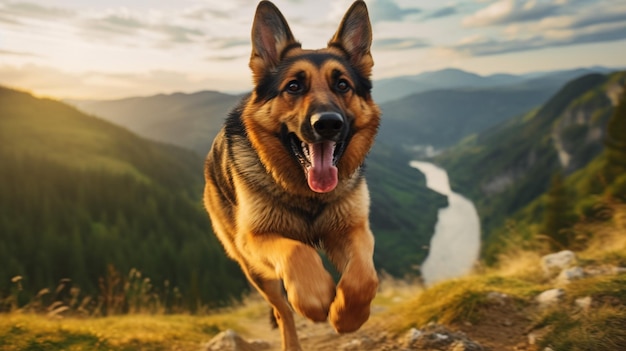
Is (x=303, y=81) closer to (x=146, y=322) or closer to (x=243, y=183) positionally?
(x=243, y=183)

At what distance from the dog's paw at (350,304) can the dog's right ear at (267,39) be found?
2511 millimetres

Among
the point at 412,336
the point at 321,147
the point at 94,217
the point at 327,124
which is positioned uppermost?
the point at 327,124

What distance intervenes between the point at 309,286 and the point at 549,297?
3.90 m

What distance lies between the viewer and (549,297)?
6.36 m

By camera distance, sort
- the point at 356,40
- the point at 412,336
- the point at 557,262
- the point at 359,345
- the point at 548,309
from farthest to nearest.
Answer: the point at 557,262 → the point at 359,345 → the point at 412,336 → the point at 548,309 → the point at 356,40

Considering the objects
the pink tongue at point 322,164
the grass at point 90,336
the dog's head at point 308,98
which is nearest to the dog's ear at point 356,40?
the dog's head at point 308,98

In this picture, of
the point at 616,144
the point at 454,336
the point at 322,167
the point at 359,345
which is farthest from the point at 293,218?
the point at 616,144

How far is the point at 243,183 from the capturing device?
17.8 feet

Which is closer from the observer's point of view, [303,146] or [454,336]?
[303,146]

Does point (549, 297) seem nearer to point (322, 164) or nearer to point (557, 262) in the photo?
point (557, 262)

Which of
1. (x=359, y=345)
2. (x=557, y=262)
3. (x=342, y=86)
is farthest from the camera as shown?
(x=557, y=262)

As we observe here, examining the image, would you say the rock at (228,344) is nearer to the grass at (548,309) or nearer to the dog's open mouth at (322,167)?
the grass at (548,309)

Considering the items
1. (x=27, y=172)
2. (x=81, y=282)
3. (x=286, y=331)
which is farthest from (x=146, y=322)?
(x=27, y=172)

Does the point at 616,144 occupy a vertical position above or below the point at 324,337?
above
